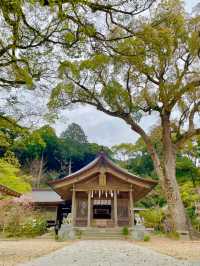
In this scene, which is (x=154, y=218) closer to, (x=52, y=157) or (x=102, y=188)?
(x=102, y=188)

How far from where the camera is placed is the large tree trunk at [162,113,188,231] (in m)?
15.1

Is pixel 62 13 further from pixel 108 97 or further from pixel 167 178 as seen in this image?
pixel 167 178

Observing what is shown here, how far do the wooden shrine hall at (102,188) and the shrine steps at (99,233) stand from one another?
24.5 inches

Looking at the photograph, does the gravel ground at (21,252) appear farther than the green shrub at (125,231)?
No

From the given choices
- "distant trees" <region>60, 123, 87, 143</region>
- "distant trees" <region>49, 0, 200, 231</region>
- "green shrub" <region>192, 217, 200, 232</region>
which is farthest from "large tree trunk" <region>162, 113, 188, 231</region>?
"distant trees" <region>60, 123, 87, 143</region>

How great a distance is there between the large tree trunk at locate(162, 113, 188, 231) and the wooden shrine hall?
5.16 feet

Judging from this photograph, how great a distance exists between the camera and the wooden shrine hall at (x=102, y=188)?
56.4ft

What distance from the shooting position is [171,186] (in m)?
15.8

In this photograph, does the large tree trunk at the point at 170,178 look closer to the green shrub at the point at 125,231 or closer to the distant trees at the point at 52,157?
the green shrub at the point at 125,231

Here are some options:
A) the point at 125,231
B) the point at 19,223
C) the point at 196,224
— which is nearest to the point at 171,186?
the point at 125,231

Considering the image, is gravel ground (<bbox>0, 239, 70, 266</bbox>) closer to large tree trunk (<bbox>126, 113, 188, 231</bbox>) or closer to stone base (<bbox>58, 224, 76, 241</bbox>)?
stone base (<bbox>58, 224, 76, 241</bbox>)

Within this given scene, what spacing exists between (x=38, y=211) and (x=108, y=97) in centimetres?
1159

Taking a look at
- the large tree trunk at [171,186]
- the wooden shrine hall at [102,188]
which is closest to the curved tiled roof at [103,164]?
the wooden shrine hall at [102,188]

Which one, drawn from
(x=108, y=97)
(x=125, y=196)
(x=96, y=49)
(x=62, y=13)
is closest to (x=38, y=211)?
(x=125, y=196)
